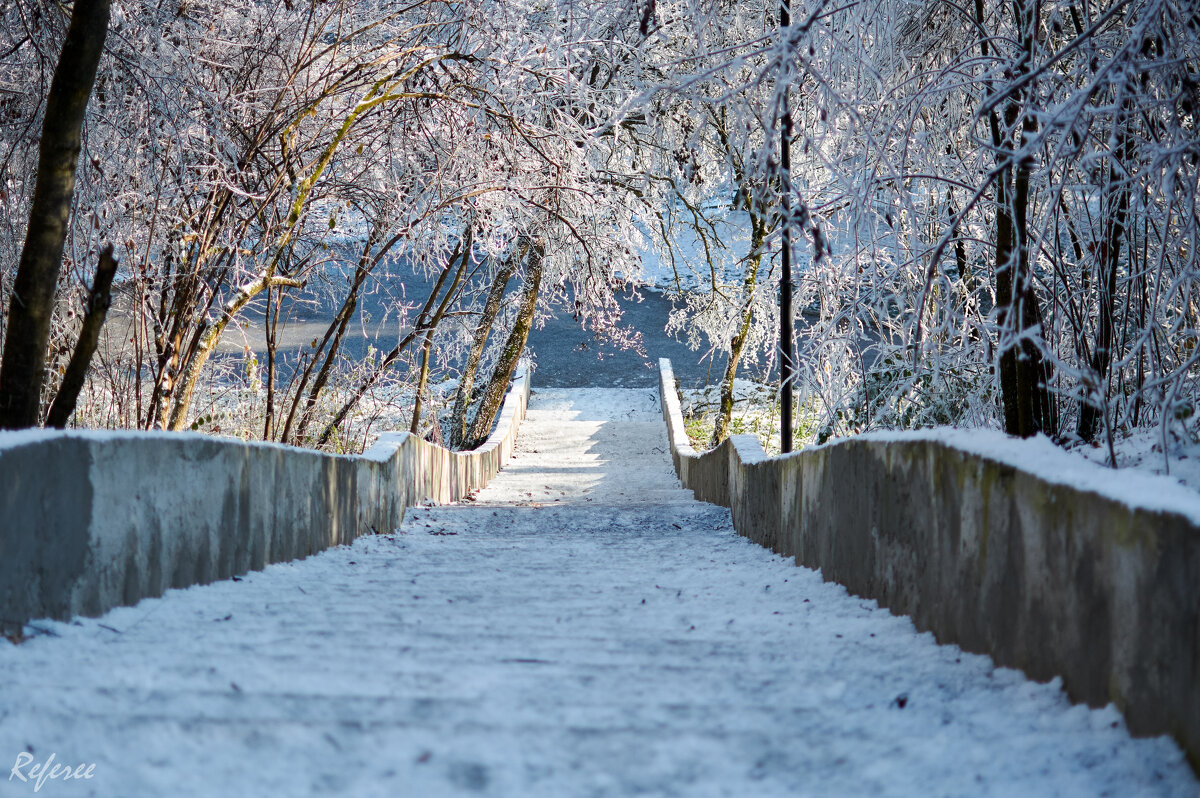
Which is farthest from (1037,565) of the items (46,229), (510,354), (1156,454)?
(510,354)

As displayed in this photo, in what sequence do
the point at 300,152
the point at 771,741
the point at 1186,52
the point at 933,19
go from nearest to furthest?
the point at 771,741, the point at 1186,52, the point at 933,19, the point at 300,152

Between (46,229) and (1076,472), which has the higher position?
(46,229)

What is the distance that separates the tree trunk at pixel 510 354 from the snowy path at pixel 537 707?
1074 cm

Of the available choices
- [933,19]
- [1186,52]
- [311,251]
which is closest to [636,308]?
[311,251]

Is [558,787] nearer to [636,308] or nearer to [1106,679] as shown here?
[1106,679]

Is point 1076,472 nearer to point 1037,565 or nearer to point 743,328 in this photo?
point 1037,565

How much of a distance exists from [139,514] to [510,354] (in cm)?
1175

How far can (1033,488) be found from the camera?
216 cm

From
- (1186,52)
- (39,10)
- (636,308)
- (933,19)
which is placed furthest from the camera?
(636,308)

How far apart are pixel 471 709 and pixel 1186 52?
289 cm

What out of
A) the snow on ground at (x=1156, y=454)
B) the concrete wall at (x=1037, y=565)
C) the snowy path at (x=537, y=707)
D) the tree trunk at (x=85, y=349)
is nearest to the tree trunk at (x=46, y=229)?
the tree trunk at (x=85, y=349)

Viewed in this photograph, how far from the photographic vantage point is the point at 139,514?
2988mm

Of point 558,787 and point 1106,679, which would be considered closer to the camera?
point 558,787

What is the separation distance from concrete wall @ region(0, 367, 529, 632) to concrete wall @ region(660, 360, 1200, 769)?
2.38m
